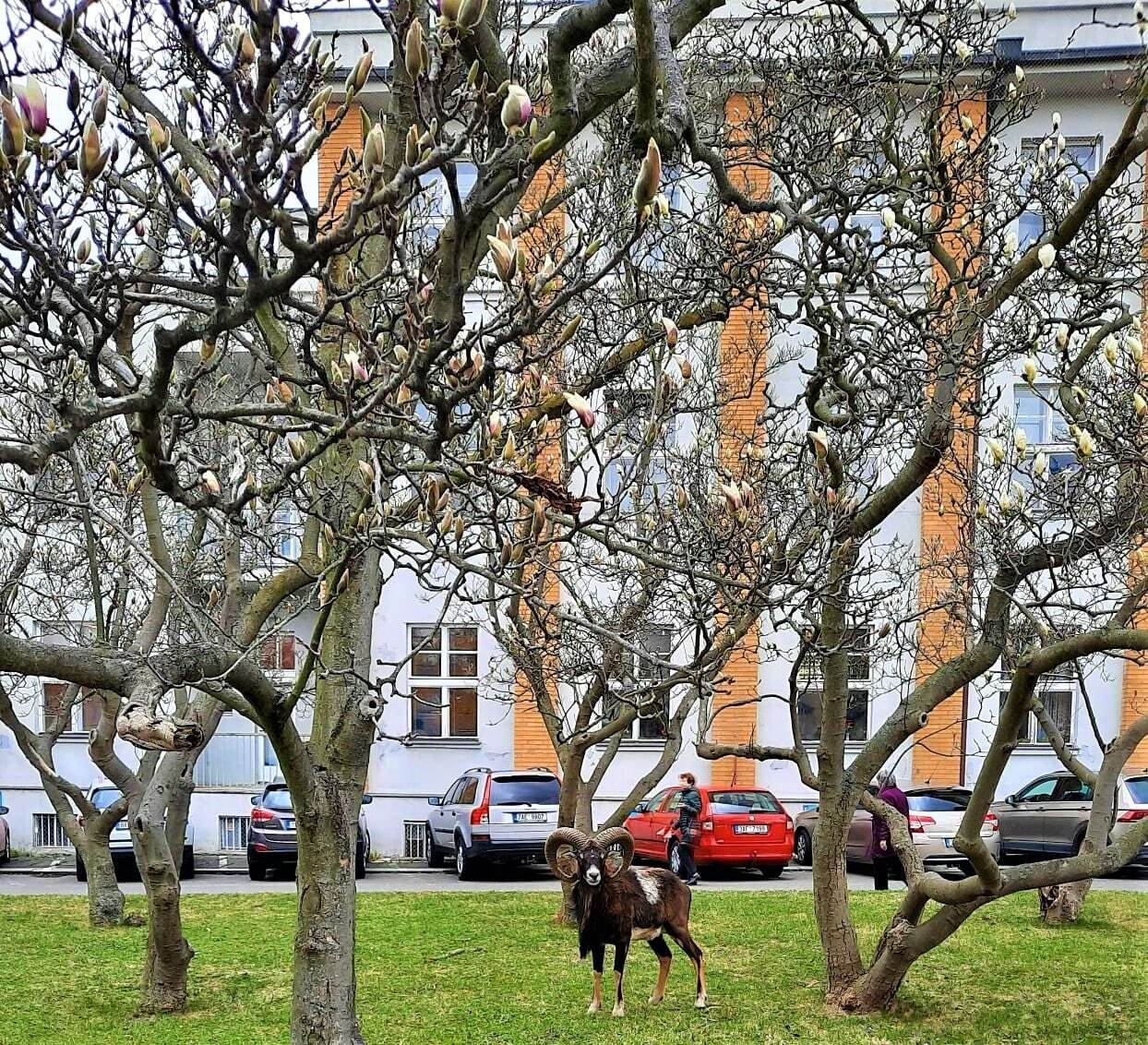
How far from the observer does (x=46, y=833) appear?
27.3 m


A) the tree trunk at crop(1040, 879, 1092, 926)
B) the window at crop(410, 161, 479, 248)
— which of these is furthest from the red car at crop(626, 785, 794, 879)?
the window at crop(410, 161, 479, 248)

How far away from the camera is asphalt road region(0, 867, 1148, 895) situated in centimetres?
2036

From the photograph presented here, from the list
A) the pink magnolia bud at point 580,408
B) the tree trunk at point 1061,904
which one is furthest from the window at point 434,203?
the tree trunk at point 1061,904

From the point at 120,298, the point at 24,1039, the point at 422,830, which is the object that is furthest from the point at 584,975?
the point at 422,830

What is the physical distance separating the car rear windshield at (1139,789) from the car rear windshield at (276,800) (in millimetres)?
13440

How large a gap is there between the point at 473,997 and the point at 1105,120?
20.0m

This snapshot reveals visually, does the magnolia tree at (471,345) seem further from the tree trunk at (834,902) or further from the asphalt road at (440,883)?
the asphalt road at (440,883)

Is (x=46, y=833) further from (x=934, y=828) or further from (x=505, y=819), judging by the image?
(x=934, y=828)

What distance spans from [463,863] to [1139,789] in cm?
1078

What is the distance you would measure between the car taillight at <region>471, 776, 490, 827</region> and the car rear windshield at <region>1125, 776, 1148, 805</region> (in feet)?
33.0

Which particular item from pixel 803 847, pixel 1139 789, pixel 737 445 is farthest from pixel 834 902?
pixel 803 847

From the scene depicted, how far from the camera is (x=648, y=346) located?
28.6 ft

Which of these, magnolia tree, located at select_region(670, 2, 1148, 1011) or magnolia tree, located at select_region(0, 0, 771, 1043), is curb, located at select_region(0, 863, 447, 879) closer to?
magnolia tree, located at select_region(0, 0, 771, 1043)

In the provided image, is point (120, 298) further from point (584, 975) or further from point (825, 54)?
point (584, 975)
